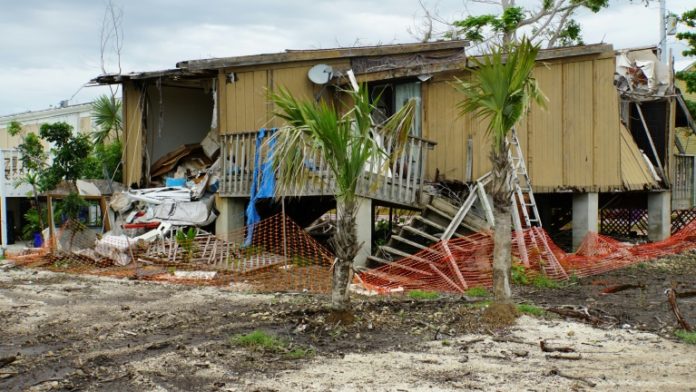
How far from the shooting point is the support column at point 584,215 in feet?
48.9

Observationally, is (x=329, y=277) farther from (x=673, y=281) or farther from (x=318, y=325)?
(x=673, y=281)

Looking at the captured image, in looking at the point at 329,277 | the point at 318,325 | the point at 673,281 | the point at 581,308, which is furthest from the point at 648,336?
the point at 329,277

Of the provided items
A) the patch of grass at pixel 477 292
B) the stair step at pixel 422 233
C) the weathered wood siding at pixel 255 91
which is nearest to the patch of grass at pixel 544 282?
the patch of grass at pixel 477 292

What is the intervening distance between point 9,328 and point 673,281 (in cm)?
980

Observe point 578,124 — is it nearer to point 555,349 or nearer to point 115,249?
point 555,349

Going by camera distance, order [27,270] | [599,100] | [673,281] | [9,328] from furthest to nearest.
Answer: [599,100] < [27,270] < [673,281] < [9,328]

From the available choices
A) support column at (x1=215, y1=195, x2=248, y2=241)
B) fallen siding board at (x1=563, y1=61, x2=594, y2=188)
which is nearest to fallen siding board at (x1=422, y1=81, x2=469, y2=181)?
fallen siding board at (x1=563, y1=61, x2=594, y2=188)

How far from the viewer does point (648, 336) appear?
7465mm

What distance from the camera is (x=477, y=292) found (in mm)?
10203

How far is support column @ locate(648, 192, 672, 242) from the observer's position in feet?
54.4

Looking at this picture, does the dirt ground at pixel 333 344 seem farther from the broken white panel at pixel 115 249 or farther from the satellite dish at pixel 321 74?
the satellite dish at pixel 321 74

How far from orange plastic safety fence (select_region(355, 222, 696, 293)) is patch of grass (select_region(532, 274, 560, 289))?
20 cm

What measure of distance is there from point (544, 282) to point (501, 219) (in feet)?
11.1

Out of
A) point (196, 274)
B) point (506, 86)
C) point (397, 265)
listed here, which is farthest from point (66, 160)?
point (506, 86)
